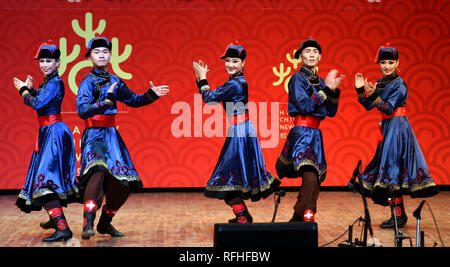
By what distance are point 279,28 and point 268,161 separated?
5.43 feet

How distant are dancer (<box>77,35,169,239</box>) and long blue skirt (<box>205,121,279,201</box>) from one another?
63 cm

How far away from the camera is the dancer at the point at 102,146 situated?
456 cm

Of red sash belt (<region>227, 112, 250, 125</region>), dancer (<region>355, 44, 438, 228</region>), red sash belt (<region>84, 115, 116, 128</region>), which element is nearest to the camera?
red sash belt (<region>84, 115, 116, 128</region>)

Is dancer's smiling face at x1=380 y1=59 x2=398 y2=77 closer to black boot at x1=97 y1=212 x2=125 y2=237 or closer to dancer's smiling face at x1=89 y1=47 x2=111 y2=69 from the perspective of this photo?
dancer's smiling face at x1=89 y1=47 x2=111 y2=69

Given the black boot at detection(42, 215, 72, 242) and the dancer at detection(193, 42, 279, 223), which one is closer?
the black boot at detection(42, 215, 72, 242)

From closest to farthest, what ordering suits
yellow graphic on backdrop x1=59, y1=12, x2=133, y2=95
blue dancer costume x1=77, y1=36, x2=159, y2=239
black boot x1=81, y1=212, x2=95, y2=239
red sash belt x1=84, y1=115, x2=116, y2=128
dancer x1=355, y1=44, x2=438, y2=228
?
black boot x1=81, y1=212, x2=95, y2=239, blue dancer costume x1=77, y1=36, x2=159, y2=239, red sash belt x1=84, y1=115, x2=116, y2=128, dancer x1=355, y1=44, x2=438, y2=228, yellow graphic on backdrop x1=59, y1=12, x2=133, y2=95

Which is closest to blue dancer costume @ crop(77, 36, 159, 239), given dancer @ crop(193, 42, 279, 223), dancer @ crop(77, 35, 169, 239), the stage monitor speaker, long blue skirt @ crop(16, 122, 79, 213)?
dancer @ crop(77, 35, 169, 239)

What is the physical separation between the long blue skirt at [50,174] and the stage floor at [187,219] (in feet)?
1.06

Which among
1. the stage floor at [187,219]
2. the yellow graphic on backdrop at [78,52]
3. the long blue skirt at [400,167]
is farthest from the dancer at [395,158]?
the yellow graphic on backdrop at [78,52]

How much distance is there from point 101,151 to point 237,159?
1.05 meters

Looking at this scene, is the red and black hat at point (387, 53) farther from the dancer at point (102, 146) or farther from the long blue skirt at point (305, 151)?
the dancer at point (102, 146)

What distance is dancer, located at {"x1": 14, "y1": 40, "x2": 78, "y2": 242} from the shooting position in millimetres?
4648
